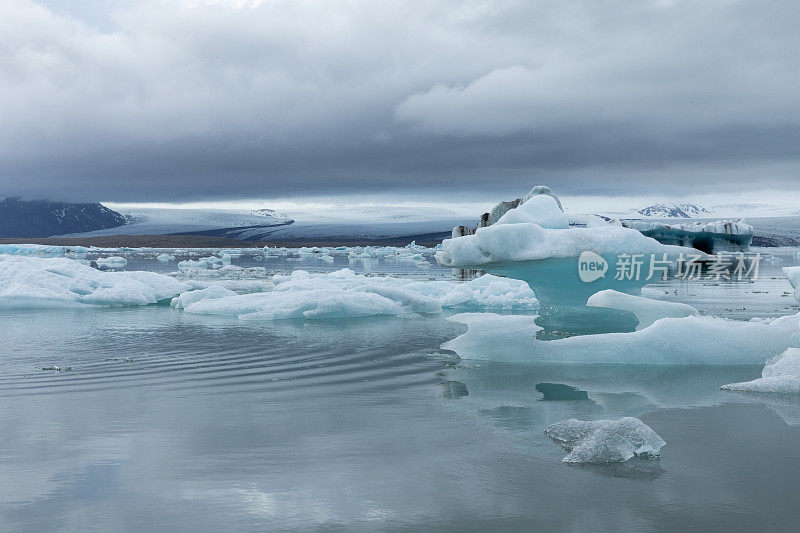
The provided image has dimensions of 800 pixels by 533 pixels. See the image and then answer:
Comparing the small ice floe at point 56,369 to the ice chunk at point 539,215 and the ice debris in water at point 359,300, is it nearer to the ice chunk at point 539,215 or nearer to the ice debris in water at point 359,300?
the ice debris in water at point 359,300

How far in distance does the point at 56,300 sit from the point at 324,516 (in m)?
14.4

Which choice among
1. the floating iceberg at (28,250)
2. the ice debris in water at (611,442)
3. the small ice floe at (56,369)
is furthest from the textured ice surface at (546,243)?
the floating iceberg at (28,250)

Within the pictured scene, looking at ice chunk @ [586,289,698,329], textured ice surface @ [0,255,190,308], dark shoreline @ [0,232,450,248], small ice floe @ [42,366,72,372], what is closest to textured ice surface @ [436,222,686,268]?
ice chunk @ [586,289,698,329]

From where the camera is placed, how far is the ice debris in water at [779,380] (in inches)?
286

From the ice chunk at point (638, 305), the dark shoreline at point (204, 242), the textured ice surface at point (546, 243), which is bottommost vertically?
the dark shoreline at point (204, 242)

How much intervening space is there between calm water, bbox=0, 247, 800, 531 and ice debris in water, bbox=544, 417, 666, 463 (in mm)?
132

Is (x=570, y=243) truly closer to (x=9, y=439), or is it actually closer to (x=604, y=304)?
(x=604, y=304)

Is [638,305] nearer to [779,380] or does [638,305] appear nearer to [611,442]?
[779,380]

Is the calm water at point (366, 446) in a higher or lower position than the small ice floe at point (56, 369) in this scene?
higher

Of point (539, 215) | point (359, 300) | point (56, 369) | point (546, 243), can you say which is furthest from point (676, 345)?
point (56, 369)

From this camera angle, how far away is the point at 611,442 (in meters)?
5.05

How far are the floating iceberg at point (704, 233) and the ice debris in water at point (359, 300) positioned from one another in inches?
551

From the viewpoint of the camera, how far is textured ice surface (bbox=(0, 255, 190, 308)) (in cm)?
1616

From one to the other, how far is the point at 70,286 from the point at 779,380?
Result: 15341 millimetres
